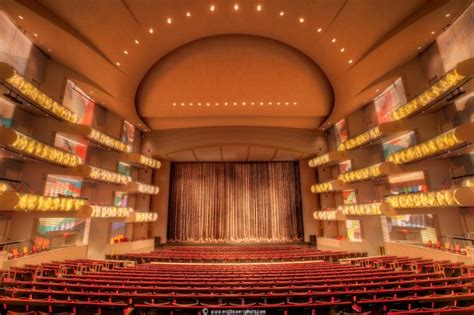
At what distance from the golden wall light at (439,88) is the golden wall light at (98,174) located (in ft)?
60.5

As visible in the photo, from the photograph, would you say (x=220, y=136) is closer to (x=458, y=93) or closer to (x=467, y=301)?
(x=458, y=93)

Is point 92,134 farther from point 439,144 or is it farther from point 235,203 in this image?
point 439,144

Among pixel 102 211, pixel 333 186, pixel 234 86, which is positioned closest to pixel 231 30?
pixel 234 86

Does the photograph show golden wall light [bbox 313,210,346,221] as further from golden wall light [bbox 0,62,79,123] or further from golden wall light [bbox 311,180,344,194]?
golden wall light [bbox 0,62,79,123]

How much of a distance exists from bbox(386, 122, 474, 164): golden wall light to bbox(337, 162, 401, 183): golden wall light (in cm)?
46

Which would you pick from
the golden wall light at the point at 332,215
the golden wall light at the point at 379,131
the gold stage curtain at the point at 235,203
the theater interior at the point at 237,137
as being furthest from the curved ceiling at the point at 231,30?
the gold stage curtain at the point at 235,203

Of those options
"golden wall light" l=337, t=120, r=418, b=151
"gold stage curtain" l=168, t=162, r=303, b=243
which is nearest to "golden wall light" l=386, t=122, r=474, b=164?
"golden wall light" l=337, t=120, r=418, b=151

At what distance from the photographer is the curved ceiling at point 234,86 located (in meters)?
14.5

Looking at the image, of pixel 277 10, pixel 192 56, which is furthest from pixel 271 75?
pixel 192 56

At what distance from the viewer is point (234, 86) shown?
16.1 meters

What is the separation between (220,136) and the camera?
20484 millimetres

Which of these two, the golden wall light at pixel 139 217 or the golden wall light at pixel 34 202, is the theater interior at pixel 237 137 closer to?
the golden wall light at pixel 34 202

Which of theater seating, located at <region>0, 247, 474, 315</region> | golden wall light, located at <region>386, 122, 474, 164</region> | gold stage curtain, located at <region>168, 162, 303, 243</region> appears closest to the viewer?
theater seating, located at <region>0, 247, 474, 315</region>

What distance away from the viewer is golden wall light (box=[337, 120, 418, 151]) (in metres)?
12.7
